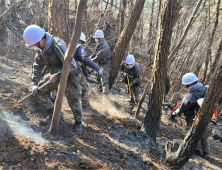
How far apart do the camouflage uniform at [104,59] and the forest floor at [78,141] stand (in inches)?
39.3

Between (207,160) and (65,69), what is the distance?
4453 millimetres

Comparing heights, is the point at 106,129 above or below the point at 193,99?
below

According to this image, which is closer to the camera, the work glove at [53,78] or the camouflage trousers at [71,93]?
the work glove at [53,78]

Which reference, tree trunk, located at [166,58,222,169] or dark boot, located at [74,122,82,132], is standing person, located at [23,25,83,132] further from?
tree trunk, located at [166,58,222,169]

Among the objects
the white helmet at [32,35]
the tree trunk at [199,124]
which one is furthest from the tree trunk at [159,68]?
the white helmet at [32,35]

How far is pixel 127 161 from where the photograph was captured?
11.4ft

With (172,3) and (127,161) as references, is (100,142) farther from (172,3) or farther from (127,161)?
(172,3)

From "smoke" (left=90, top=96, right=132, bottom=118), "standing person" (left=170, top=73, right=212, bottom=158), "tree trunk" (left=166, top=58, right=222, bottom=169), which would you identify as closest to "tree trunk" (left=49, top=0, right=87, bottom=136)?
"tree trunk" (left=166, top=58, right=222, bottom=169)

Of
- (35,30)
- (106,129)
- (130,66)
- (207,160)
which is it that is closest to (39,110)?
(106,129)

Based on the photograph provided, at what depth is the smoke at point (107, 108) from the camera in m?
5.84

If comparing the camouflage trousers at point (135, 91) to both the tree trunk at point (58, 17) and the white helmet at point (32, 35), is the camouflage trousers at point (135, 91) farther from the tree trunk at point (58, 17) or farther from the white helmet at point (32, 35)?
the white helmet at point (32, 35)

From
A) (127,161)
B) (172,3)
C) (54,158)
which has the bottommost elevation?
(127,161)

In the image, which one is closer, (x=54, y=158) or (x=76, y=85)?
(x=54, y=158)

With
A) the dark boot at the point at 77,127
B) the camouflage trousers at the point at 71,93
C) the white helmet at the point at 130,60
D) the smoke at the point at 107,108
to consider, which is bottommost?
the smoke at the point at 107,108
